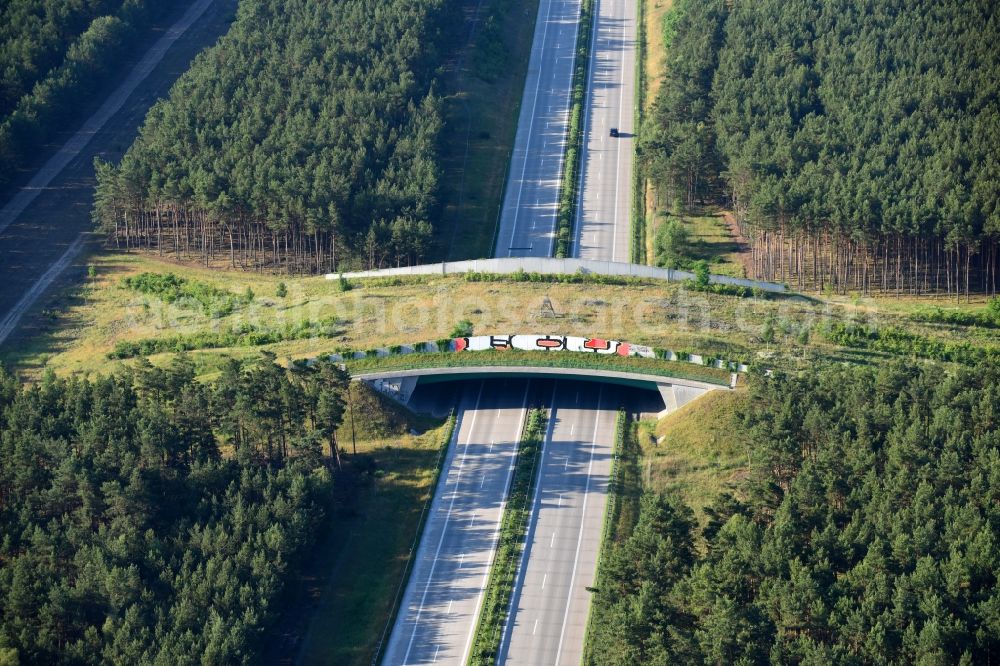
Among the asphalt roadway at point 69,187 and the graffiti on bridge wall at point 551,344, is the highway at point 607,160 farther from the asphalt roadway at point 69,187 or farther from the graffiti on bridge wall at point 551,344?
the asphalt roadway at point 69,187

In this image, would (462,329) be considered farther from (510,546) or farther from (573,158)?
(573,158)

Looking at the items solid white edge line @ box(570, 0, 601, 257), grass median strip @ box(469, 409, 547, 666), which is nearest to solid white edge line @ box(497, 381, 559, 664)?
grass median strip @ box(469, 409, 547, 666)

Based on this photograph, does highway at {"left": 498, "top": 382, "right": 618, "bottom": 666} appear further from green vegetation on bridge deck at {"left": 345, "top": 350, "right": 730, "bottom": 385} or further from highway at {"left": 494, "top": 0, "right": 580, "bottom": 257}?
highway at {"left": 494, "top": 0, "right": 580, "bottom": 257}

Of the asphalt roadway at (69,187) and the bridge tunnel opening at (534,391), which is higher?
the asphalt roadway at (69,187)

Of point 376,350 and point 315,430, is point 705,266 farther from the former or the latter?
point 315,430

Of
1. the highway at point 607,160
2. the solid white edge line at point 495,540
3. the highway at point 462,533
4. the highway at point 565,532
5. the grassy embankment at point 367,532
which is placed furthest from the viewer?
the highway at point 607,160

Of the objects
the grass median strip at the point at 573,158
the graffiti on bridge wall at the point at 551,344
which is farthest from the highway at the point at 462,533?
the grass median strip at the point at 573,158

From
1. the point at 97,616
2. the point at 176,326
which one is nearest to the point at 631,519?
the point at 97,616
